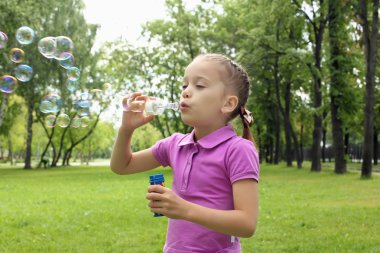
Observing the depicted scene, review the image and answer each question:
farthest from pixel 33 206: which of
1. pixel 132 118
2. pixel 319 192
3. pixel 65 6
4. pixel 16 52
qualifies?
pixel 65 6

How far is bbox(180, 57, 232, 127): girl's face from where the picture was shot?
259 centimetres

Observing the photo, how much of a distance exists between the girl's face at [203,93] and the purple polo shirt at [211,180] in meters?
0.13

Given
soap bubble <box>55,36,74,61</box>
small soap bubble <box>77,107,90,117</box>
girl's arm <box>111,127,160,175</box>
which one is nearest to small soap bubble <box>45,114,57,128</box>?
small soap bubble <box>77,107,90,117</box>

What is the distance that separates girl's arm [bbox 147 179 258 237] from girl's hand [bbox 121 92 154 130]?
752mm

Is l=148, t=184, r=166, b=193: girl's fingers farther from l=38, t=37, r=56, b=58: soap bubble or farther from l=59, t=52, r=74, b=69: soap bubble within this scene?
l=38, t=37, r=56, b=58: soap bubble

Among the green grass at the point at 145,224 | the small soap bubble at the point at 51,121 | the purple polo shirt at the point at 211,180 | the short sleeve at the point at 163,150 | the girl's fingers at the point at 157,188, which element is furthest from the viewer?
the green grass at the point at 145,224

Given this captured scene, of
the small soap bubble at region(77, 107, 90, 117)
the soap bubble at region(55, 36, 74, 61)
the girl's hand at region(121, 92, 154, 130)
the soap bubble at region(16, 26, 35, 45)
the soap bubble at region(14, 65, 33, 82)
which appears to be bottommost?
the girl's hand at region(121, 92, 154, 130)

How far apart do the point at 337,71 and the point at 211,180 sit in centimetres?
2382

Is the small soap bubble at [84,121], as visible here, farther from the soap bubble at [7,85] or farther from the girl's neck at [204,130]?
the girl's neck at [204,130]

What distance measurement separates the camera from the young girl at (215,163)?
2.41m

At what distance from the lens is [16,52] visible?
22.0 ft

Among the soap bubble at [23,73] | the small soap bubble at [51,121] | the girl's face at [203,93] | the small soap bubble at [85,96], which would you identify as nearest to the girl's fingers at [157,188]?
the girl's face at [203,93]

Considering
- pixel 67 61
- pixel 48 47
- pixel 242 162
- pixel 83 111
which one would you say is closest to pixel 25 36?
pixel 48 47

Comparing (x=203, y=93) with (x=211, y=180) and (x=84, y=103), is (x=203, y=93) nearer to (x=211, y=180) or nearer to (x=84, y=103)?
(x=211, y=180)
